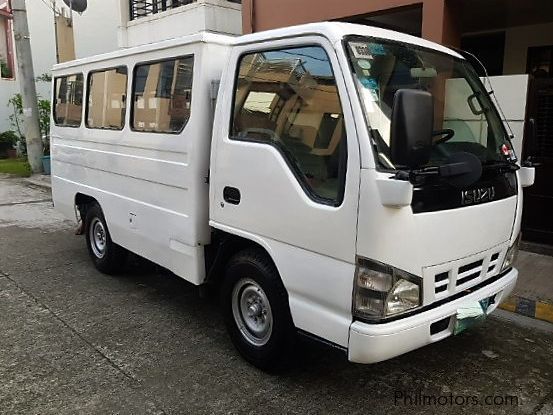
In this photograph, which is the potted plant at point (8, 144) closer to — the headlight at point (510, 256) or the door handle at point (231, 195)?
the door handle at point (231, 195)

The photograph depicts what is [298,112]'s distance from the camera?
9.86 feet

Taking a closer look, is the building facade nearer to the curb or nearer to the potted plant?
the curb

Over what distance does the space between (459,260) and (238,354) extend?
1687mm

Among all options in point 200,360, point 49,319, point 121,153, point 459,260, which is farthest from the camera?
point 121,153

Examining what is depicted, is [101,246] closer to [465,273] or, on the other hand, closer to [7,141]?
[465,273]

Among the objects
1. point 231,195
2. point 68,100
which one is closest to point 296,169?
point 231,195

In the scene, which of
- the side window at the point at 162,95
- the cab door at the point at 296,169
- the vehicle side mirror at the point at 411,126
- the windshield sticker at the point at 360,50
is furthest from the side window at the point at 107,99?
the vehicle side mirror at the point at 411,126

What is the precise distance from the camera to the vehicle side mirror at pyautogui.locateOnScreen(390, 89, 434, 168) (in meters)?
2.29

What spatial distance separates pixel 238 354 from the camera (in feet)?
11.9

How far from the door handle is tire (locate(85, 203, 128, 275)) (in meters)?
2.18

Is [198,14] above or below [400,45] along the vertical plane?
above

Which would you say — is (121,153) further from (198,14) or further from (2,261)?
(198,14)

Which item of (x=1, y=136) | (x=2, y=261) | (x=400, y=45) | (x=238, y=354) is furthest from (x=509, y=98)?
(x=1, y=136)

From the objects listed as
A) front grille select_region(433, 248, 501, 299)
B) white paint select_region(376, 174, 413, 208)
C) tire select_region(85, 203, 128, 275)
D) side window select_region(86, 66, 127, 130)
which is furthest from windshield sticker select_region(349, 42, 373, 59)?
tire select_region(85, 203, 128, 275)
